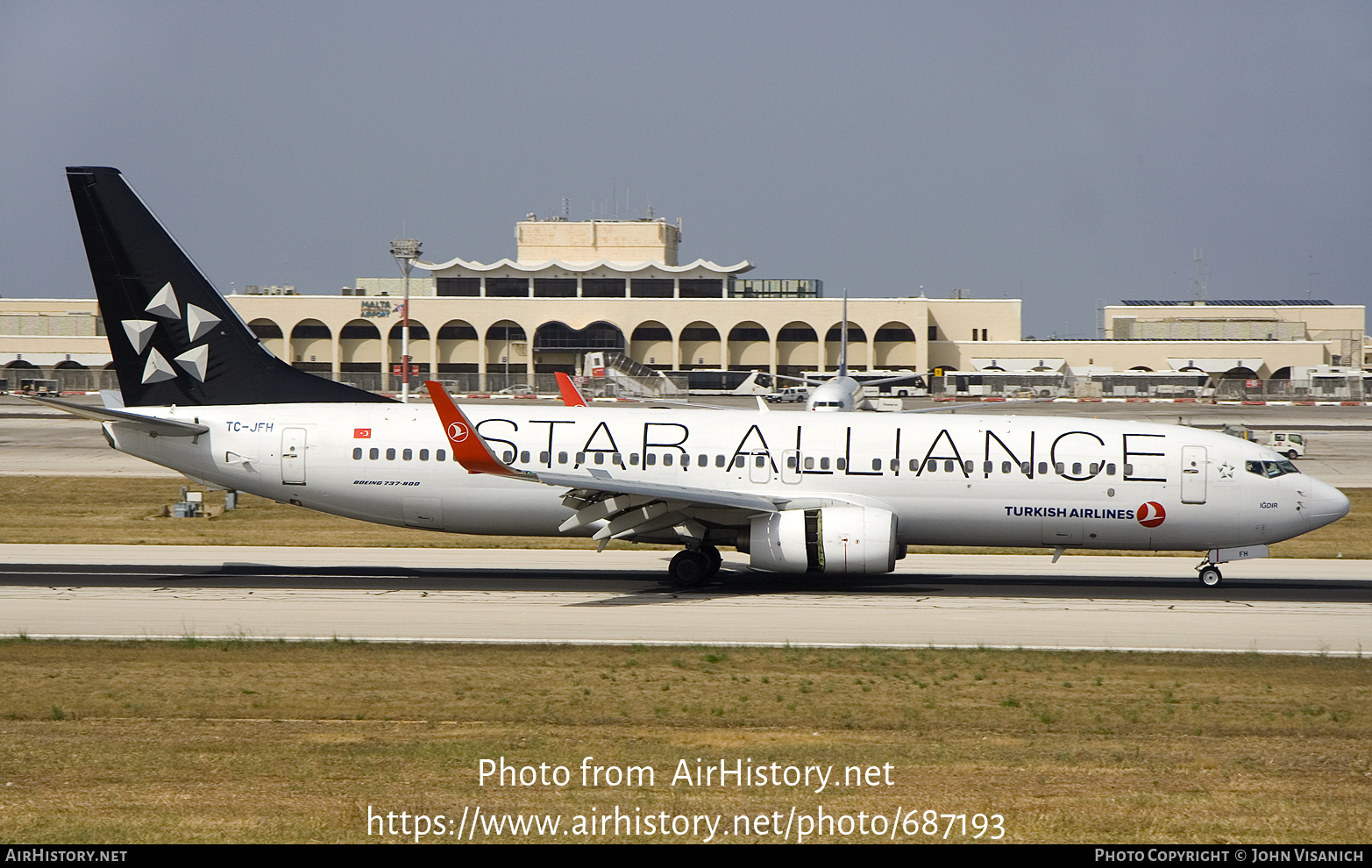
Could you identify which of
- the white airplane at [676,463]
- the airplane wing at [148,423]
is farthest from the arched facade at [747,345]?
the airplane wing at [148,423]

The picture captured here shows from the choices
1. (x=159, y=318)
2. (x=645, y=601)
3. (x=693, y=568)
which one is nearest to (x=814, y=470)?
(x=693, y=568)

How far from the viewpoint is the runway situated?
70.7 ft

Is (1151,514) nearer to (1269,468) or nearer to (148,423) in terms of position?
(1269,468)

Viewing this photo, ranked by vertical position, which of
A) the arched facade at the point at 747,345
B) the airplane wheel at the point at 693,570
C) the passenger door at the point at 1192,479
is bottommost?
the airplane wheel at the point at 693,570

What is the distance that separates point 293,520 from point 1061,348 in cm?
11380

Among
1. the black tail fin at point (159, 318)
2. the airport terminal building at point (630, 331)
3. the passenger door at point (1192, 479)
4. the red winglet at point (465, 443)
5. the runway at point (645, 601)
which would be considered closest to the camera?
the runway at point (645, 601)

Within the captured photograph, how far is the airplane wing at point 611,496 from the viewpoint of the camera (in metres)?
24.2

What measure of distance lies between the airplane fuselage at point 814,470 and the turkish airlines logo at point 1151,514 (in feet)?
0.09

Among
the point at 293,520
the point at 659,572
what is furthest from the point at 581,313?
the point at 659,572

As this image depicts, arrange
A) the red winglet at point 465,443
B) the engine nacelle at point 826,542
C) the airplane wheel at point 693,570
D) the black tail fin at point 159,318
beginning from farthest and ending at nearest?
1. the black tail fin at point 159,318
2. the airplane wheel at point 693,570
3. the engine nacelle at point 826,542
4. the red winglet at point 465,443

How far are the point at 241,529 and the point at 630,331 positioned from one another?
99.2m

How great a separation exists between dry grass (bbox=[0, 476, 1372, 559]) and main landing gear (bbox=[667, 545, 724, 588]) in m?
3.43

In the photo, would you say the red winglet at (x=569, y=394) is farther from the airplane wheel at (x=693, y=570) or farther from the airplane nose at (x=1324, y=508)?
the airplane nose at (x=1324, y=508)

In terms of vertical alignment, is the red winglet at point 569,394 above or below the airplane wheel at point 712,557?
above
